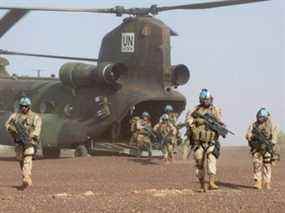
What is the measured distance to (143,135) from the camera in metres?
23.9

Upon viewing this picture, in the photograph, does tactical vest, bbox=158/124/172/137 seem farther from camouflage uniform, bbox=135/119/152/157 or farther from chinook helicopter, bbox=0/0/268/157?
chinook helicopter, bbox=0/0/268/157

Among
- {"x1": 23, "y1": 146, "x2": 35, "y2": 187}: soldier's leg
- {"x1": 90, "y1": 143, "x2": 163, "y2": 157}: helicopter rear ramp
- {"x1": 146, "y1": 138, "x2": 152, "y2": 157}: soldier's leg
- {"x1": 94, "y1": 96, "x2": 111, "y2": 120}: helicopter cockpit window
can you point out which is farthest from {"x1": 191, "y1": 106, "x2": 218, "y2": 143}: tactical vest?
{"x1": 94, "y1": 96, "x2": 111, "y2": 120}: helicopter cockpit window

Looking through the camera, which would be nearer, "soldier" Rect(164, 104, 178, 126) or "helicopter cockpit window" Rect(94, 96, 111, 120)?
"soldier" Rect(164, 104, 178, 126)

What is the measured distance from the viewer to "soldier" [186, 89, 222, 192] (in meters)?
13.4

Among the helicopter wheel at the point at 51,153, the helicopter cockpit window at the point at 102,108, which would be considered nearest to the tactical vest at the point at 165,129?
the helicopter cockpit window at the point at 102,108

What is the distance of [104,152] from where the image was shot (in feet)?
84.3

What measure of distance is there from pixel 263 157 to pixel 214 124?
1.64 meters

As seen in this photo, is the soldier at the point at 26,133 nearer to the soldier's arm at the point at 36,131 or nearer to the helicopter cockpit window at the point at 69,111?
the soldier's arm at the point at 36,131

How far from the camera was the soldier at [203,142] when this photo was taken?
43.9ft

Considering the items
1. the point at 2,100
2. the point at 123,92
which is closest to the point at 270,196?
the point at 123,92

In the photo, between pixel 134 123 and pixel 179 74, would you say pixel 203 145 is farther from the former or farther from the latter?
pixel 179 74

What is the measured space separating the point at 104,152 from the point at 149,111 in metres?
2.04

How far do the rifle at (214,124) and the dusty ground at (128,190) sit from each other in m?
1.04

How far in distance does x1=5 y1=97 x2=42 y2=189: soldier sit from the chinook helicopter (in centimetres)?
997
